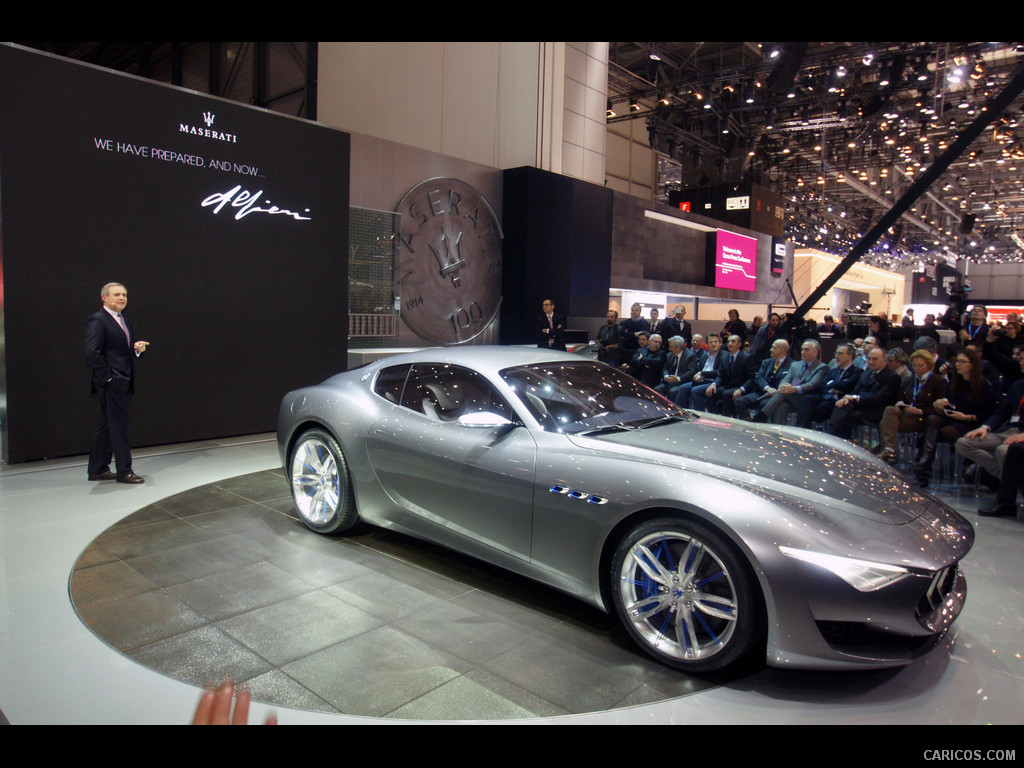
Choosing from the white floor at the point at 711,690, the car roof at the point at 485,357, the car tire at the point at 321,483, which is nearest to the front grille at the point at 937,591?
the white floor at the point at 711,690

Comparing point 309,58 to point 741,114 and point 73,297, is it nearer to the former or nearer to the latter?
point 73,297

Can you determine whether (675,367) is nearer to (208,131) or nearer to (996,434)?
(996,434)

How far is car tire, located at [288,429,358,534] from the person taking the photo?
3.89 metres

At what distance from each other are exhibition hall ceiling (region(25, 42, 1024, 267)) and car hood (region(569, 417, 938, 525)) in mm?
8956

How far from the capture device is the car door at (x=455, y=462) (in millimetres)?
3000

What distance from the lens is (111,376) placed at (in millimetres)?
5047

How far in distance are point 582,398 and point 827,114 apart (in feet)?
54.6

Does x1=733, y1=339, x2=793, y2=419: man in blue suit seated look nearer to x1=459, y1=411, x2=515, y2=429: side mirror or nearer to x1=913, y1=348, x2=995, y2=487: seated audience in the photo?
x1=913, y1=348, x2=995, y2=487: seated audience

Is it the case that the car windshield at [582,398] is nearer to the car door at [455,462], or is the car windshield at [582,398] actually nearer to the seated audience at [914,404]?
the car door at [455,462]

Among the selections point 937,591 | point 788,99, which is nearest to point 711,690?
point 937,591

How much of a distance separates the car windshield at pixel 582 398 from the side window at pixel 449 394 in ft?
0.43

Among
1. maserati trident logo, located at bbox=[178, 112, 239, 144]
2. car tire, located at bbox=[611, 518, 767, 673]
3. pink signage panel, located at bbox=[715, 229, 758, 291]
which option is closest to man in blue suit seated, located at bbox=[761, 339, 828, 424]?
car tire, located at bbox=[611, 518, 767, 673]

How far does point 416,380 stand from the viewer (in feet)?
12.4
